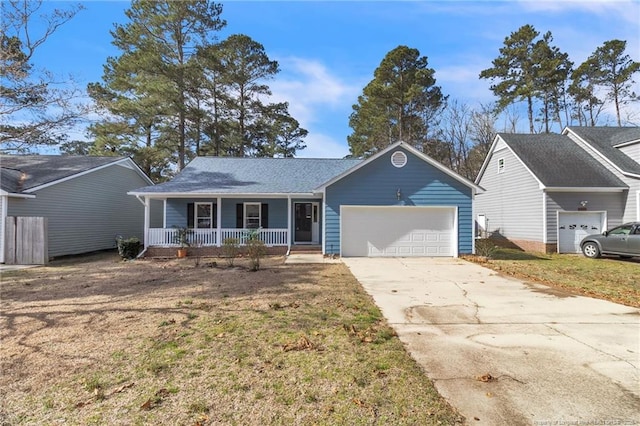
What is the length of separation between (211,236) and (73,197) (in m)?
6.49

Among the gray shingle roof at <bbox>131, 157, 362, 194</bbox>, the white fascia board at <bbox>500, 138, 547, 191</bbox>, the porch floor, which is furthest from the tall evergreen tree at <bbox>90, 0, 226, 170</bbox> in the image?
the white fascia board at <bbox>500, 138, 547, 191</bbox>

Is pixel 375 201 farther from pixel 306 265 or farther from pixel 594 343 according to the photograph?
pixel 594 343

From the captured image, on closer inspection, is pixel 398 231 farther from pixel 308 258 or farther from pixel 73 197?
pixel 73 197

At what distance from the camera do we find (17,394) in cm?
311

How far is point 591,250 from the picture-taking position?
45.5 ft

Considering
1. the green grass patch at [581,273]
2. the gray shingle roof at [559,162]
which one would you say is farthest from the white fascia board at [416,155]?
the gray shingle roof at [559,162]

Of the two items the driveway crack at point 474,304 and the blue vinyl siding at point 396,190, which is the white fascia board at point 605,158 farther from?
the driveway crack at point 474,304

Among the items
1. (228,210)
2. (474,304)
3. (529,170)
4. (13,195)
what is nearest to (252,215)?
(228,210)

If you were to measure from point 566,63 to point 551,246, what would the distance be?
20.1m

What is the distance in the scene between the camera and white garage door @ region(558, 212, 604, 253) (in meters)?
15.3

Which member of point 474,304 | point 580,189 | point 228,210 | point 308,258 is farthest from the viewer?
point 228,210

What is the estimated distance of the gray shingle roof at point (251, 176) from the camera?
14.5 meters

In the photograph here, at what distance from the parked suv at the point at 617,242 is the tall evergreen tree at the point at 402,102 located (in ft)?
49.4

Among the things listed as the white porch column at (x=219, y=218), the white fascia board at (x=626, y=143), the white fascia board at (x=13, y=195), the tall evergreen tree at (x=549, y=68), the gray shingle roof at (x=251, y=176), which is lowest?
the white porch column at (x=219, y=218)
